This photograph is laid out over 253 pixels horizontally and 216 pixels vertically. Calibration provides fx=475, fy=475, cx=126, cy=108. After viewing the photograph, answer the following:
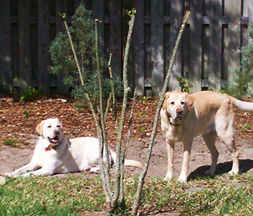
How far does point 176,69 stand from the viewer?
937 centimetres

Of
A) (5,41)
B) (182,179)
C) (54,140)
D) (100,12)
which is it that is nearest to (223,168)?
(182,179)

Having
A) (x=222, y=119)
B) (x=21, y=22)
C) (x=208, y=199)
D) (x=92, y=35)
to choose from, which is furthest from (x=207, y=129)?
(x=21, y=22)

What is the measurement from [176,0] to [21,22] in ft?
9.97

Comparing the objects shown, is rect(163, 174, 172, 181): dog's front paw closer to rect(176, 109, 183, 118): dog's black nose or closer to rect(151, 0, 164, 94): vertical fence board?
rect(176, 109, 183, 118): dog's black nose

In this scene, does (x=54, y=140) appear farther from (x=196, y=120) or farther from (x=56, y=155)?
(x=196, y=120)

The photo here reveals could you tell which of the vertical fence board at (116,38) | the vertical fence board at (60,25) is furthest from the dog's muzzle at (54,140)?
the vertical fence board at (116,38)

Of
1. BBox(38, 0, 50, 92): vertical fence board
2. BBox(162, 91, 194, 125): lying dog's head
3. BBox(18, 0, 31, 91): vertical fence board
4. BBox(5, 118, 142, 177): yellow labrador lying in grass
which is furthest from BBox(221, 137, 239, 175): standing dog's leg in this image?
BBox(18, 0, 31, 91): vertical fence board

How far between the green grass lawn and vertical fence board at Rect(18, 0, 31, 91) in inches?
168

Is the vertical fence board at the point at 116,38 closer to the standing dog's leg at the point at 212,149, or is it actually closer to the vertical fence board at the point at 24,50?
the vertical fence board at the point at 24,50

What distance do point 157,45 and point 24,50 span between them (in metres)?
2.60

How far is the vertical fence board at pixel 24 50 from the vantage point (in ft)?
30.2

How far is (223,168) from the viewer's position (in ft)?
20.7

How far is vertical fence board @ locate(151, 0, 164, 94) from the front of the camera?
9.20 meters

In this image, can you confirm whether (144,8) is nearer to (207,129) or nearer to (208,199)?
(207,129)
